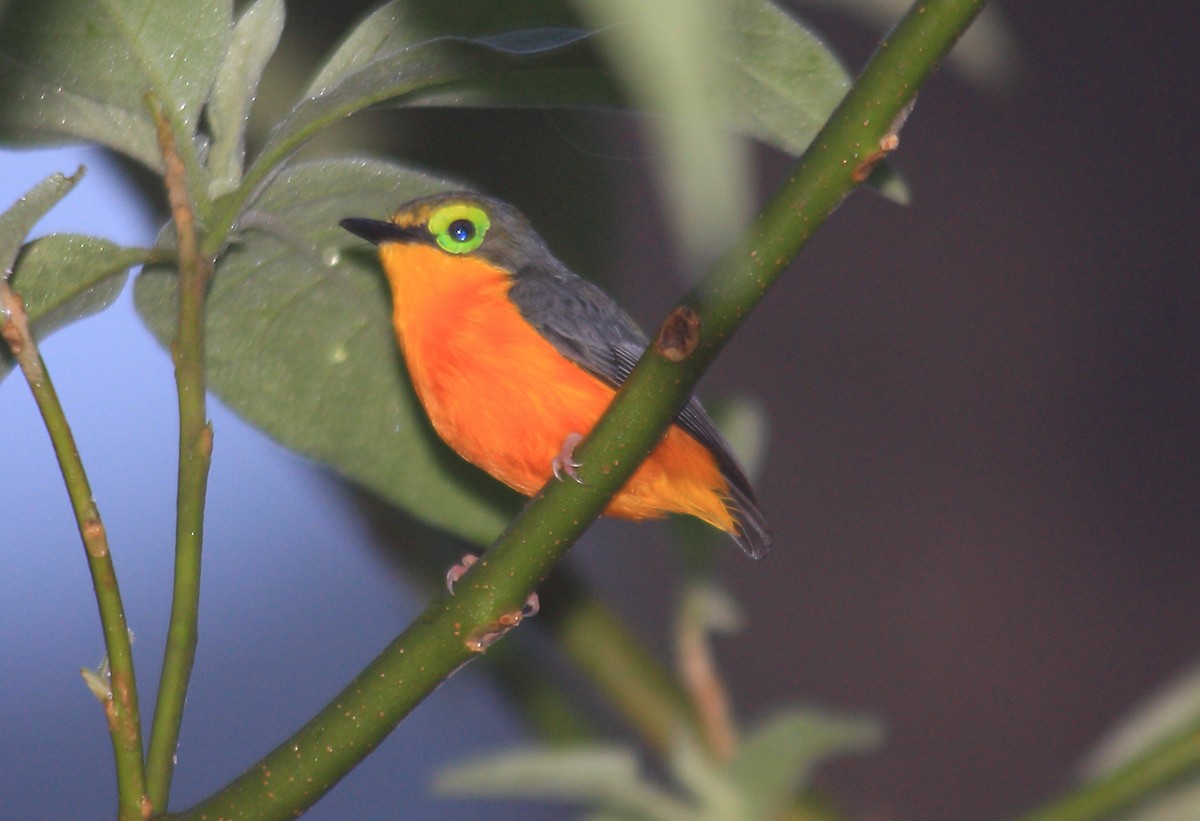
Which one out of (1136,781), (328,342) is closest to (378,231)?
(328,342)

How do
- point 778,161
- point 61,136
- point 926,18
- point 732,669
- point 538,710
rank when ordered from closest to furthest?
point 926,18 < point 61,136 < point 538,710 < point 778,161 < point 732,669

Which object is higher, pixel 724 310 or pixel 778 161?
pixel 778 161

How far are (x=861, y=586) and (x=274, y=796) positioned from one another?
2.37 metres

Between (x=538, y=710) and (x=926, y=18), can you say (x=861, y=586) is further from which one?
(x=926, y=18)

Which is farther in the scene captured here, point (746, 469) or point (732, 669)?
point (732, 669)

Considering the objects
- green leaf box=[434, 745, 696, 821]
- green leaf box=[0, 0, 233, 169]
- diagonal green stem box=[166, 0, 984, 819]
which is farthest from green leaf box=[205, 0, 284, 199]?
green leaf box=[434, 745, 696, 821]

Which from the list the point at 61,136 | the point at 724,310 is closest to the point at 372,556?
the point at 61,136

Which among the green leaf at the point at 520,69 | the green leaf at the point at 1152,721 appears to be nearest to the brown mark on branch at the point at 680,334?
the green leaf at the point at 520,69

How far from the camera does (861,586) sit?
109 inches

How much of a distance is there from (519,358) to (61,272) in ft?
1.34

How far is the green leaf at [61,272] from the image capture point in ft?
1.88

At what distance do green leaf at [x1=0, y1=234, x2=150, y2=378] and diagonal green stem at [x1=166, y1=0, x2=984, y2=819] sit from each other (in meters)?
0.22

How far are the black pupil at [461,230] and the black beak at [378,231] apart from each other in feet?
0.08

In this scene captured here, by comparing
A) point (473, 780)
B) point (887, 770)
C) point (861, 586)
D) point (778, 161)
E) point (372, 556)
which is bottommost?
point (473, 780)
